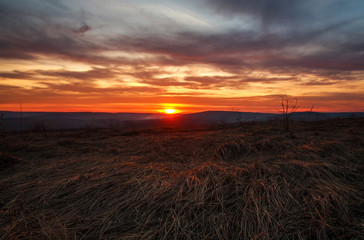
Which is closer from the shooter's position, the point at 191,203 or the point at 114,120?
the point at 191,203

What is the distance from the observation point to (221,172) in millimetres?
2961

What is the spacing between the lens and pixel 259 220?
1.88 m

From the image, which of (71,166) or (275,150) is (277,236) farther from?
(71,166)

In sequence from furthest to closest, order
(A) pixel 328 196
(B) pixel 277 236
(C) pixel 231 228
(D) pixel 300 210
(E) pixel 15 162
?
1. (E) pixel 15 162
2. (A) pixel 328 196
3. (D) pixel 300 210
4. (C) pixel 231 228
5. (B) pixel 277 236

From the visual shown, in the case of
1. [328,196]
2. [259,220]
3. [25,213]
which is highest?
[328,196]

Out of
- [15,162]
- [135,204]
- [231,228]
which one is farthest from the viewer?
[15,162]

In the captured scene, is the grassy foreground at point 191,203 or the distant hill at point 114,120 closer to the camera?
the grassy foreground at point 191,203

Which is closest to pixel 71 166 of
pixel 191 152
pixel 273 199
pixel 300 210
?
pixel 191 152

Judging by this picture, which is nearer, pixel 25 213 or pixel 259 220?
pixel 259 220

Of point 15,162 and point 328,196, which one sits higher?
point 328,196

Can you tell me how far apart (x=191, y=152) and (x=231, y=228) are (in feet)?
10.8

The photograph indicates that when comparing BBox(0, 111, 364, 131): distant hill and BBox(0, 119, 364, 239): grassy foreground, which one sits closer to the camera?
BBox(0, 119, 364, 239): grassy foreground

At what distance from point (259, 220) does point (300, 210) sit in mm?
512

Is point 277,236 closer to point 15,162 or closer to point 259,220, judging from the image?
point 259,220
